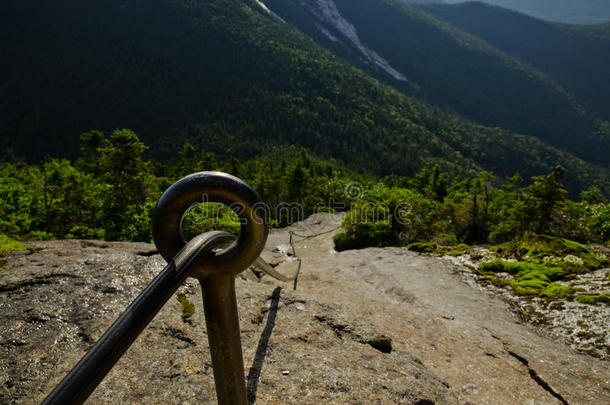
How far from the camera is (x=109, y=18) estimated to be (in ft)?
650

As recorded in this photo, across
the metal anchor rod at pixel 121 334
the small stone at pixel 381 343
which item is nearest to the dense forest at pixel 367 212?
the small stone at pixel 381 343

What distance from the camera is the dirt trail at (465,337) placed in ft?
13.5

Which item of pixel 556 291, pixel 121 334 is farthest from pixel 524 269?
pixel 121 334

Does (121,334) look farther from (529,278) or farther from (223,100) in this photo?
(223,100)

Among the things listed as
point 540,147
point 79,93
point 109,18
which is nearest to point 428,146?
point 540,147

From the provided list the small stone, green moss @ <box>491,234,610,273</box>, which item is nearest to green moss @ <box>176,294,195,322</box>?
the small stone

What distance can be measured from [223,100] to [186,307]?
157 metres

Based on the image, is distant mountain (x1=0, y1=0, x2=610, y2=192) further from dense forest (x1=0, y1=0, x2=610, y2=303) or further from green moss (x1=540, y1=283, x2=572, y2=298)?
green moss (x1=540, y1=283, x2=572, y2=298)

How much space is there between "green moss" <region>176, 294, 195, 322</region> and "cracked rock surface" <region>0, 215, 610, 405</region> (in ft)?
0.19

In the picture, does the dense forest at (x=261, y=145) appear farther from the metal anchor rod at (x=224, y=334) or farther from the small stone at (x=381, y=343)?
the small stone at (x=381, y=343)

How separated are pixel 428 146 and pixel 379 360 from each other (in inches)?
5582

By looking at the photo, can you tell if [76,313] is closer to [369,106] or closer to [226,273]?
[226,273]

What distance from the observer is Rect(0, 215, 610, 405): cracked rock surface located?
247 cm

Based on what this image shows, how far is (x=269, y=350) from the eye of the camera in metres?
2.96
